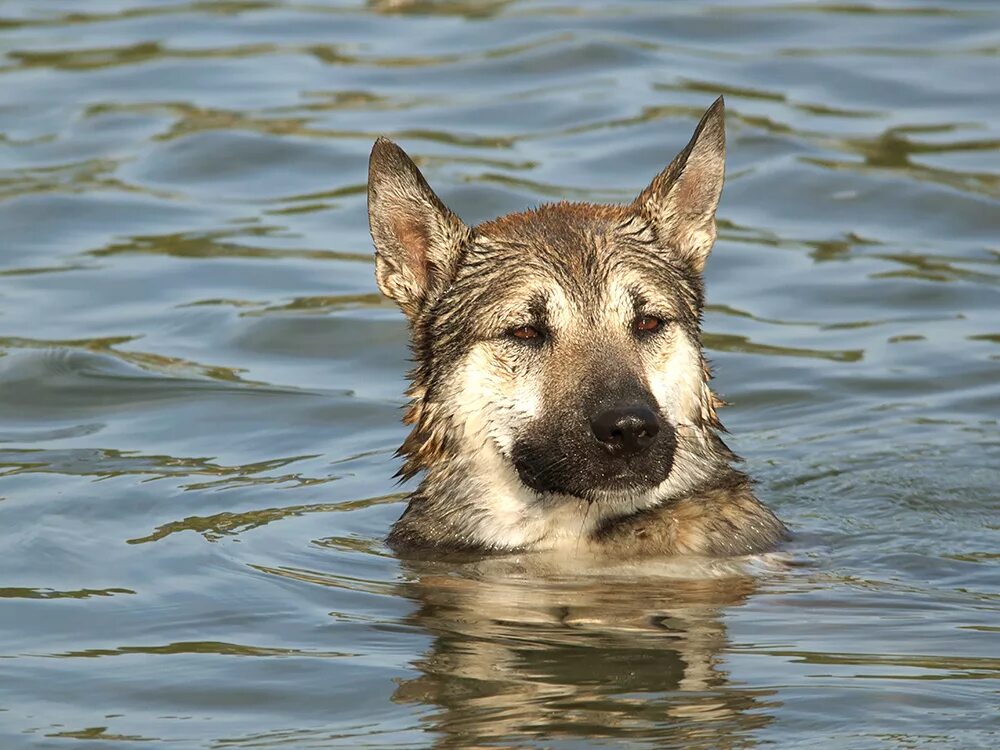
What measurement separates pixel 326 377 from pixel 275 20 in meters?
9.96

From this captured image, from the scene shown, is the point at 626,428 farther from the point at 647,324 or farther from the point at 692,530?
the point at 692,530

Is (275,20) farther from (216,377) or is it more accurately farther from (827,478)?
(827,478)

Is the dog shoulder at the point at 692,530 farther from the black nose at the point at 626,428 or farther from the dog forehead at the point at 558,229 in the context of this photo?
the dog forehead at the point at 558,229

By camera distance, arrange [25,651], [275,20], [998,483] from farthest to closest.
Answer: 1. [275,20]
2. [998,483]
3. [25,651]

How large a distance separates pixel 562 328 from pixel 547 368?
22 cm

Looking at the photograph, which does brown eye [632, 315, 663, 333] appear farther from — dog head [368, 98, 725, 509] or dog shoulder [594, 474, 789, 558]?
dog shoulder [594, 474, 789, 558]

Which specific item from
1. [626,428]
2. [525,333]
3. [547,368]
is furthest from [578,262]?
[626,428]

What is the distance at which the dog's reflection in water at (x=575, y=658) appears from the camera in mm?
7629

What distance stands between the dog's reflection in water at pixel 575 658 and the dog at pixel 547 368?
0.24 metres

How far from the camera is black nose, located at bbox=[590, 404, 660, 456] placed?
8875 mm

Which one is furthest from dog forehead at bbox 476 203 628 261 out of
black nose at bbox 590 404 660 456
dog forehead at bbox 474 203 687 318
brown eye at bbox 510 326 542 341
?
black nose at bbox 590 404 660 456

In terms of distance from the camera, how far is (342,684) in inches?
325

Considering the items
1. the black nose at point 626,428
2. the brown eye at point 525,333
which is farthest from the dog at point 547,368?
the black nose at point 626,428

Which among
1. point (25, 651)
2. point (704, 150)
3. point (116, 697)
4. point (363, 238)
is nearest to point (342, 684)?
point (116, 697)
